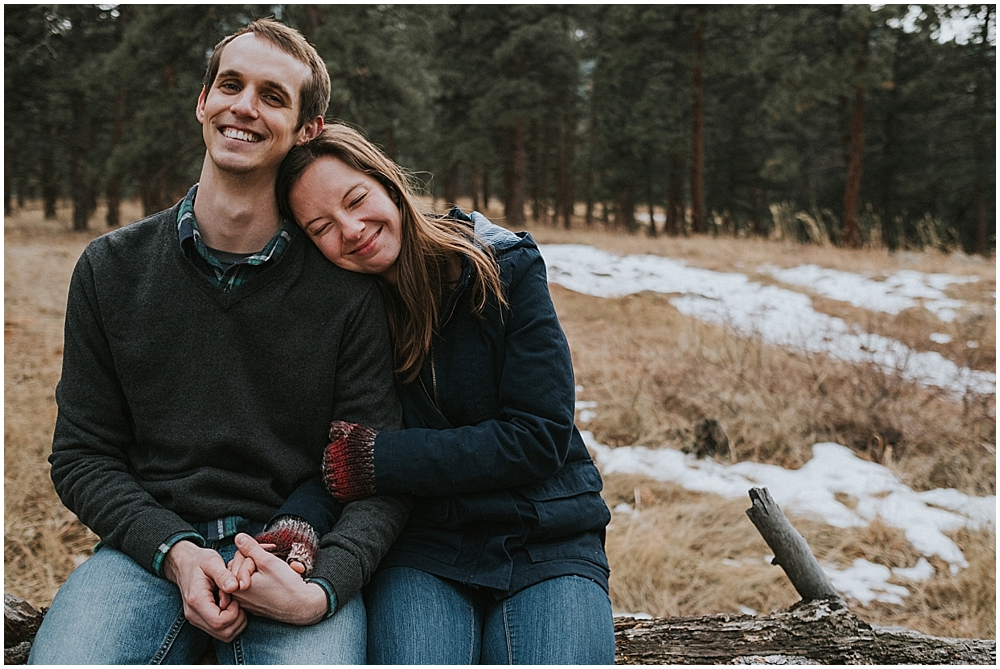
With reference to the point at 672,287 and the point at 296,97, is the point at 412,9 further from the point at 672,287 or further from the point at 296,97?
the point at 296,97

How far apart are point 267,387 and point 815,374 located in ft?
15.0

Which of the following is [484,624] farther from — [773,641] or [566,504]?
[773,641]

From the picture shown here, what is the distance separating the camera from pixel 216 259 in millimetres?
1939

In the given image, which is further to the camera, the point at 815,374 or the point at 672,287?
the point at 672,287

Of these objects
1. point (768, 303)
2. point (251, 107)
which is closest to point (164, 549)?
point (251, 107)

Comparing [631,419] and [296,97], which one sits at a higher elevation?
[296,97]

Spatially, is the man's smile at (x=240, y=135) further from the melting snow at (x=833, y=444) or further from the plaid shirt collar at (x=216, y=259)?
the melting snow at (x=833, y=444)

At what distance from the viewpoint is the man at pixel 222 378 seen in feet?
5.63

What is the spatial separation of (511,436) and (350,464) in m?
0.43

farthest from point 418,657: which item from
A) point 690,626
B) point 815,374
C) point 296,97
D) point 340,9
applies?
point 340,9

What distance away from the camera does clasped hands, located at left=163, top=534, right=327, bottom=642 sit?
1.60 m

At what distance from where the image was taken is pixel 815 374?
534 cm

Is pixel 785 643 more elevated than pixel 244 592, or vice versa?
pixel 244 592

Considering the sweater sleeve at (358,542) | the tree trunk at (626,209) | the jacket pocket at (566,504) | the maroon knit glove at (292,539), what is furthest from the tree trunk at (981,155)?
the maroon knit glove at (292,539)
